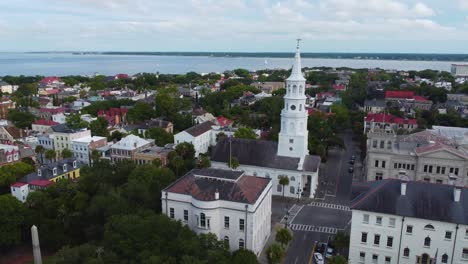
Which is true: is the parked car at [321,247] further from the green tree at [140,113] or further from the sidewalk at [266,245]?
the green tree at [140,113]

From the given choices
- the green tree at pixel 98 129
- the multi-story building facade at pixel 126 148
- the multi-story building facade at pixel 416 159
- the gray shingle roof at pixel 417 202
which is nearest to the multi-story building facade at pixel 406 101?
the multi-story building facade at pixel 416 159

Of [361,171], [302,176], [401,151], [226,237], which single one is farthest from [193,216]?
[361,171]

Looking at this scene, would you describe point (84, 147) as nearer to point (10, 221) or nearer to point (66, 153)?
point (66, 153)

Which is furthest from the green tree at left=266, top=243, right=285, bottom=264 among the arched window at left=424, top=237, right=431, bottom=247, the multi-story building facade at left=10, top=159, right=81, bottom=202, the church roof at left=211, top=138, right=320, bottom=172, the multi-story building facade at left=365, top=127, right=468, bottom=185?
the multi-story building facade at left=10, top=159, right=81, bottom=202

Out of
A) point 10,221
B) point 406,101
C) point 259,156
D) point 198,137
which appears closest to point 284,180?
point 259,156

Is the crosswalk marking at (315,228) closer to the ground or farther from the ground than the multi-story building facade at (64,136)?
closer to the ground

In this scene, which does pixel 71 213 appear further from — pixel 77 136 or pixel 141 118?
pixel 141 118

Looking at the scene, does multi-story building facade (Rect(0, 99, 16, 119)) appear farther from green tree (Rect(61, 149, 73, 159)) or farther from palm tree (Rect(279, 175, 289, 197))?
palm tree (Rect(279, 175, 289, 197))
